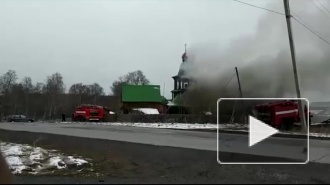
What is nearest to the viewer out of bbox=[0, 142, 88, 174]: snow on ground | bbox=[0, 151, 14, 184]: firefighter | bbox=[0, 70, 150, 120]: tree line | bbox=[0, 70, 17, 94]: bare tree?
bbox=[0, 151, 14, 184]: firefighter

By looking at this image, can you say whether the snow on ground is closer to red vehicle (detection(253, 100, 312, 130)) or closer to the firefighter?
the firefighter

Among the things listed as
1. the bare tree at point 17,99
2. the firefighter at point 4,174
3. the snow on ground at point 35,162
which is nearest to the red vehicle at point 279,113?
the firefighter at point 4,174

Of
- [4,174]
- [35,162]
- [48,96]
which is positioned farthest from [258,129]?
[48,96]

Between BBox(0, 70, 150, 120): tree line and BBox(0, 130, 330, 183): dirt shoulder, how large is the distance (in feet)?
252

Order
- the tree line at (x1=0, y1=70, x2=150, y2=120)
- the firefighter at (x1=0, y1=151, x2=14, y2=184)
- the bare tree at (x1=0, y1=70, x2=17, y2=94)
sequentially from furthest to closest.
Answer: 1. the bare tree at (x1=0, y1=70, x2=17, y2=94)
2. the tree line at (x1=0, y1=70, x2=150, y2=120)
3. the firefighter at (x1=0, y1=151, x2=14, y2=184)

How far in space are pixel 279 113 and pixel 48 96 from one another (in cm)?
11401

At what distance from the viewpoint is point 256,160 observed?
433 inches

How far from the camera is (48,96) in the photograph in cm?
11556

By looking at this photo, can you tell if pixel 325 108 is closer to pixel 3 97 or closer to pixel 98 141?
pixel 98 141

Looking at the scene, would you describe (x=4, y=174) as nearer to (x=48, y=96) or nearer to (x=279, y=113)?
(x=279, y=113)

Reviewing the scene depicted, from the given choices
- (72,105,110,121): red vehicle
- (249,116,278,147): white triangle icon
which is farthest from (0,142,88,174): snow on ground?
(72,105,110,121): red vehicle

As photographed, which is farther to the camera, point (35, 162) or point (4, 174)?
point (35, 162)

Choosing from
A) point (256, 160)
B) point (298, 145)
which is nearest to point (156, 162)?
point (256, 160)

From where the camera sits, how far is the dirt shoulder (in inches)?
376
